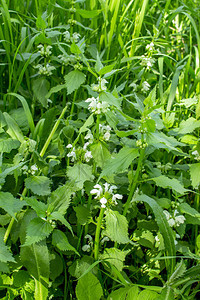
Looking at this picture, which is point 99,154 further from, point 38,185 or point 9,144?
point 9,144

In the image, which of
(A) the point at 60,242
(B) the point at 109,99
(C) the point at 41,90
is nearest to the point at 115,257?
(A) the point at 60,242

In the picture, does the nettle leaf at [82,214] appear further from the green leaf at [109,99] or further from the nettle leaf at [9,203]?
the green leaf at [109,99]

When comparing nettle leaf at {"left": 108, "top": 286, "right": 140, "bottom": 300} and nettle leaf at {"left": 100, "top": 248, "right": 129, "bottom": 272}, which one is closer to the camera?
nettle leaf at {"left": 108, "top": 286, "right": 140, "bottom": 300}

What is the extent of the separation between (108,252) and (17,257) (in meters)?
0.37

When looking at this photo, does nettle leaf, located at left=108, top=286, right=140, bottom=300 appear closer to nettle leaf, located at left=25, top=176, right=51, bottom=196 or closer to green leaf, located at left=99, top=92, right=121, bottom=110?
nettle leaf, located at left=25, top=176, right=51, bottom=196

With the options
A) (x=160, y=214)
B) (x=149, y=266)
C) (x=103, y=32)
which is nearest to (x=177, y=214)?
(x=149, y=266)

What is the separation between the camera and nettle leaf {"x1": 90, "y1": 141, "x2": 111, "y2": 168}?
4.07 feet

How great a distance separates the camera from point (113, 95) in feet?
4.33

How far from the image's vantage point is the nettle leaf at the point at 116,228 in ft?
3.81

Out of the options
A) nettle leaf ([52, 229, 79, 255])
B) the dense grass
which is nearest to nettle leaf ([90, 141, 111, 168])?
the dense grass

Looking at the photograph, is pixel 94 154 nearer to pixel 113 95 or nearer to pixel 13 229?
pixel 113 95

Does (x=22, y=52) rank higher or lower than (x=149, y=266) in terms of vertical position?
higher

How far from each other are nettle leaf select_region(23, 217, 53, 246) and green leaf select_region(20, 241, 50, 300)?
11cm

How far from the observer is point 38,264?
3.97 feet
